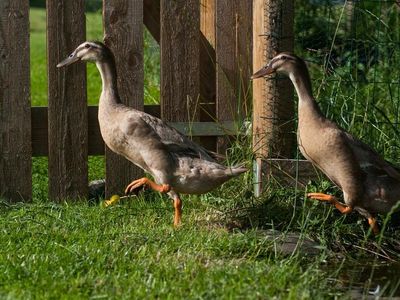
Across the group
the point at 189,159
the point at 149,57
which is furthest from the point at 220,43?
the point at 149,57

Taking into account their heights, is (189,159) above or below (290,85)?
below

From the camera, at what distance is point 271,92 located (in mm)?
6859

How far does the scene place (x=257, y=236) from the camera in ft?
19.5

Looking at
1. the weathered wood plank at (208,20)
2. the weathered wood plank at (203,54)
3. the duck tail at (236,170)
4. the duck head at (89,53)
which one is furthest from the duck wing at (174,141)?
the weathered wood plank at (208,20)

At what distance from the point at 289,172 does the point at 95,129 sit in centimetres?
148

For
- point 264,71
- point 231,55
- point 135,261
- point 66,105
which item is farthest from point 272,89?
point 135,261

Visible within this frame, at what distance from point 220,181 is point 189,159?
0.27m

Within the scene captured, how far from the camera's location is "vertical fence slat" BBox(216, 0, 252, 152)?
730cm

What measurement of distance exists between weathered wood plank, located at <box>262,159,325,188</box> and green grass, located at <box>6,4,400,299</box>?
72 mm

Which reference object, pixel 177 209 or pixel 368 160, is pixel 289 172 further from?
pixel 177 209

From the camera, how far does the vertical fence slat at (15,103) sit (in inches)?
272

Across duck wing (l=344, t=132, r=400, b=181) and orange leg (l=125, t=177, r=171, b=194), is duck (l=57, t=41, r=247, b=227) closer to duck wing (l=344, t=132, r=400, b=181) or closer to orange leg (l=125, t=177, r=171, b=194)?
orange leg (l=125, t=177, r=171, b=194)

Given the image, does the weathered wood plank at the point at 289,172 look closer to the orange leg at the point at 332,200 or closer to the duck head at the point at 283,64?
the orange leg at the point at 332,200

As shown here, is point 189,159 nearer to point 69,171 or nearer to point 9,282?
point 69,171
